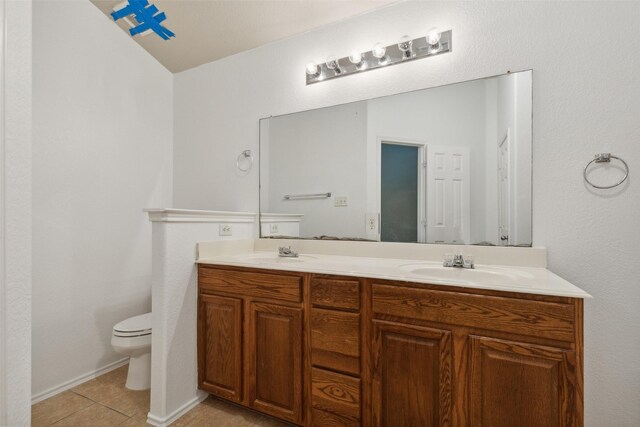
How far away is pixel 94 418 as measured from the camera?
1.73 meters

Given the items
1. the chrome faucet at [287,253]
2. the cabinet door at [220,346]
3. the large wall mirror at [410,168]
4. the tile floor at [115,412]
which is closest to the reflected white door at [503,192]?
the large wall mirror at [410,168]

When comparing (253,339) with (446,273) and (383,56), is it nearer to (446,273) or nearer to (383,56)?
(446,273)

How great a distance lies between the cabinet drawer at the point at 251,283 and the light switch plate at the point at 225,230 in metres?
0.29

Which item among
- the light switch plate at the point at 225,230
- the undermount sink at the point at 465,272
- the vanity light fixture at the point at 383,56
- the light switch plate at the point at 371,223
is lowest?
the undermount sink at the point at 465,272

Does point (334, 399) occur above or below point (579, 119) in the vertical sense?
below

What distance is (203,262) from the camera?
183cm

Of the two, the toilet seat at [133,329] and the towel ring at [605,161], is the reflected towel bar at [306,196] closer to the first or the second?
the toilet seat at [133,329]

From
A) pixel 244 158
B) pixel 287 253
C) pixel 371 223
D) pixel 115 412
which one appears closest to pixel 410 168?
pixel 371 223

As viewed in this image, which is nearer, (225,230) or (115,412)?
(115,412)

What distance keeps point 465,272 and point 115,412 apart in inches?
83.0

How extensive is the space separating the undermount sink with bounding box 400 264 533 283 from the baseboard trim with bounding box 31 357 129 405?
2273 millimetres

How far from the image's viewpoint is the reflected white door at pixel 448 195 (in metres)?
1.75

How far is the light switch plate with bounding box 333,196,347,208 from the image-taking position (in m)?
2.06

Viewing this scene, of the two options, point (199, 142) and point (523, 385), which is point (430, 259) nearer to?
point (523, 385)
